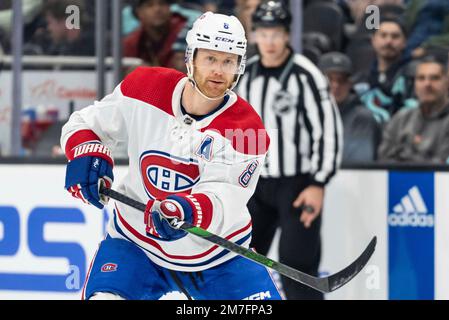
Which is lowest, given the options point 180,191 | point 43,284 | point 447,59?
point 43,284

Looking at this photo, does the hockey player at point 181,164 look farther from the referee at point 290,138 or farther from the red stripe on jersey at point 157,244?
the referee at point 290,138

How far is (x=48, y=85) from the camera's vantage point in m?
5.55

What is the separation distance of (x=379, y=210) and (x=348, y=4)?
0.82 metres

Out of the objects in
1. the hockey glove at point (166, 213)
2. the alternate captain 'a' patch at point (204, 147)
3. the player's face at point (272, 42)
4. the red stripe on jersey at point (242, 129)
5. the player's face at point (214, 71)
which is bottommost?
the hockey glove at point (166, 213)

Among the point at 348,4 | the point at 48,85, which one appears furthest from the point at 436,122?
the point at 48,85

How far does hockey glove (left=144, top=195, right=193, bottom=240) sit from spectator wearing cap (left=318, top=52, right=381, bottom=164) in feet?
6.03

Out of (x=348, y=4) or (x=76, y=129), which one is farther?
(x=348, y=4)

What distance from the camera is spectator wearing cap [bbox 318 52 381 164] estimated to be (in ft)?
18.0

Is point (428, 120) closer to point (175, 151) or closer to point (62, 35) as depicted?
point (62, 35)

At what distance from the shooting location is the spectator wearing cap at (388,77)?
5.44 metres

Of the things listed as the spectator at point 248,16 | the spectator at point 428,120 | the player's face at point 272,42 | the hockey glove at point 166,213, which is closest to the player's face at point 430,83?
the spectator at point 428,120

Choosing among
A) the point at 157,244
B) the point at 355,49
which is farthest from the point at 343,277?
the point at 355,49

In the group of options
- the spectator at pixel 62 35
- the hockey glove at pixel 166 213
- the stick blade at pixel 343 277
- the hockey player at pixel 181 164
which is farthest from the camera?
the spectator at pixel 62 35
